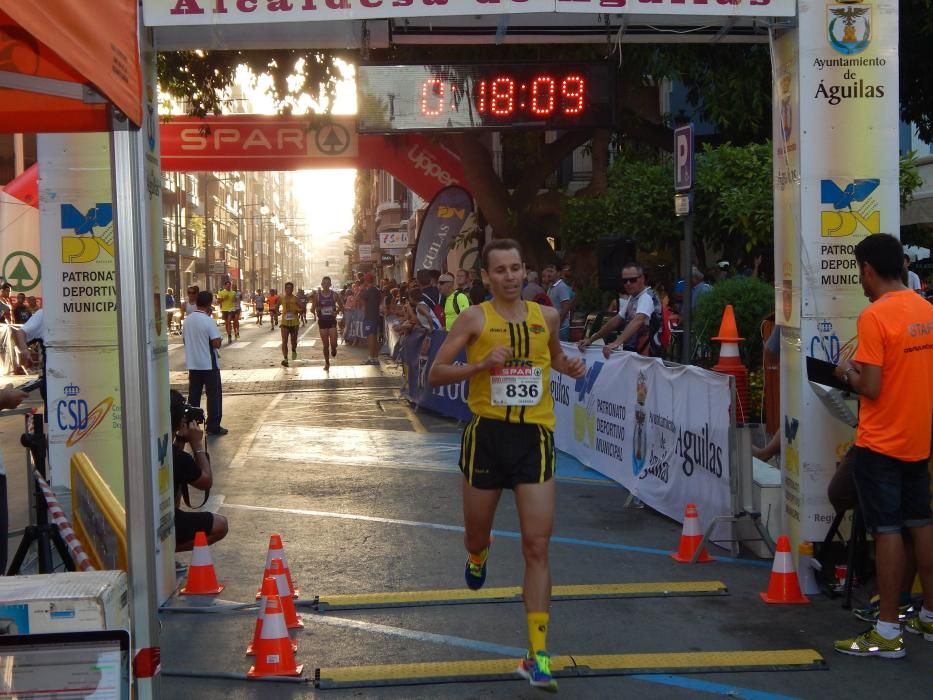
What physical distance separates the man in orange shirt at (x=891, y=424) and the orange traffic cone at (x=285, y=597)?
2.81 metres

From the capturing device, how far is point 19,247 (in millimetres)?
17641

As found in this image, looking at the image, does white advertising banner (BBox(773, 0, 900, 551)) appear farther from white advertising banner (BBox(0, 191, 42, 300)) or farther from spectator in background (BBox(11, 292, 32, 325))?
spectator in background (BBox(11, 292, 32, 325))

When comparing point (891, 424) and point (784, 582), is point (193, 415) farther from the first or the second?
point (891, 424)

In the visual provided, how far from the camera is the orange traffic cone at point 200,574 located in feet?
22.6

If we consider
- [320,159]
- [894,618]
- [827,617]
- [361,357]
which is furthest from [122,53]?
[361,357]

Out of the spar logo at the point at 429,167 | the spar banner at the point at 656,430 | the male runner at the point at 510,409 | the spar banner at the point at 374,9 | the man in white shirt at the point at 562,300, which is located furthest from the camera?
the spar logo at the point at 429,167

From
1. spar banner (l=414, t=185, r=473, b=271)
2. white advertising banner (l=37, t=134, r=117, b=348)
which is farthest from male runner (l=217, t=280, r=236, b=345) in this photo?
white advertising banner (l=37, t=134, r=117, b=348)

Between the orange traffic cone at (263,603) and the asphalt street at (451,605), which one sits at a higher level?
the orange traffic cone at (263,603)

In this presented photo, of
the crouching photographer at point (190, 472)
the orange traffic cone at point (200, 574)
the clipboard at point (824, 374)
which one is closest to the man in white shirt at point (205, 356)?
the crouching photographer at point (190, 472)

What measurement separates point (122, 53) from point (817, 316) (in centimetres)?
445

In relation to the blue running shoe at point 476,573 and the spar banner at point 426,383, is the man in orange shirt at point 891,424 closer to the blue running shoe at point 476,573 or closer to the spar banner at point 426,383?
the blue running shoe at point 476,573

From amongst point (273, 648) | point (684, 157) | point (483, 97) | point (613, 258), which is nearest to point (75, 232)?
point (273, 648)

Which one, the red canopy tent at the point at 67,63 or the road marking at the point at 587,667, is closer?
the red canopy tent at the point at 67,63

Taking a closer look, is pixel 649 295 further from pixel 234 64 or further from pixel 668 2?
pixel 234 64
